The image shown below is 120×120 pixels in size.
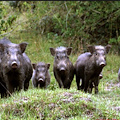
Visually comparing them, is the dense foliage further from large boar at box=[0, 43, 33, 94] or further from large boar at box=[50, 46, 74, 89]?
large boar at box=[0, 43, 33, 94]

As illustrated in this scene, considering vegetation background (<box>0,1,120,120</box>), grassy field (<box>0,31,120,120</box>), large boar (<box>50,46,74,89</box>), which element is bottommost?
grassy field (<box>0,31,120,120</box>)

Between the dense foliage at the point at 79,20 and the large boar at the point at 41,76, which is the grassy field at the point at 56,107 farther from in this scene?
the dense foliage at the point at 79,20

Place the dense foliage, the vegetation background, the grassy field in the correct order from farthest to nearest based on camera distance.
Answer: the dense foliage
the vegetation background
the grassy field

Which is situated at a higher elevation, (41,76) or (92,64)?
(92,64)

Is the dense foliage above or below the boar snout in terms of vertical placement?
above

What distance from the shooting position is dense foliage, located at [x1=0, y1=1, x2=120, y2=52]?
638 inches

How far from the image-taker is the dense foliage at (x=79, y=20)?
53.2ft

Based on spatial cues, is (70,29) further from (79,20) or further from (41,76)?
(41,76)

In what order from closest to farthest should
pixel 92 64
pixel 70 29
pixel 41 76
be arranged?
pixel 92 64 < pixel 41 76 < pixel 70 29

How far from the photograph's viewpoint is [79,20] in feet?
56.8

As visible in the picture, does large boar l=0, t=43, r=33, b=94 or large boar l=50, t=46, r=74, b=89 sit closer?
large boar l=0, t=43, r=33, b=94

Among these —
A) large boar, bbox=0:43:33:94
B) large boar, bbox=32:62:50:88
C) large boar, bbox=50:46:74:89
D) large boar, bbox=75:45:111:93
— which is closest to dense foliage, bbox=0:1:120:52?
large boar, bbox=32:62:50:88

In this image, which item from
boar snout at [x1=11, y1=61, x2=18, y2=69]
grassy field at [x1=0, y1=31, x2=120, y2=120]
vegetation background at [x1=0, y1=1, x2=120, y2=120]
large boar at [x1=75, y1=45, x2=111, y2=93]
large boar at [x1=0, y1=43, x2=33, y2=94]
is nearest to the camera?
grassy field at [x1=0, y1=31, x2=120, y2=120]

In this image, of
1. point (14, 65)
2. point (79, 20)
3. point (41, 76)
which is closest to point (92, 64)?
point (41, 76)
